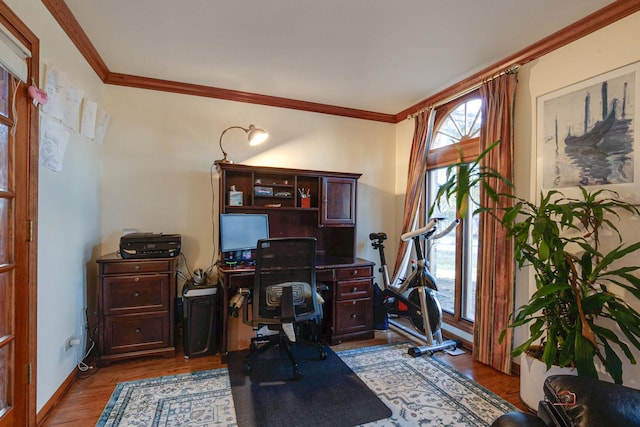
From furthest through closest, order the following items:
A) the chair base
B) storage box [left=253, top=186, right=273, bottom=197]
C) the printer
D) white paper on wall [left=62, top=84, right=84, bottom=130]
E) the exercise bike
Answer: storage box [left=253, top=186, right=273, bottom=197], the exercise bike, the printer, the chair base, white paper on wall [left=62, top=84, right=84, bottom=130]

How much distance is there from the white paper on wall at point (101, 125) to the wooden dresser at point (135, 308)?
1058 millimetres

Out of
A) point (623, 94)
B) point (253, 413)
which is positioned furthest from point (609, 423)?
point (623, 94)

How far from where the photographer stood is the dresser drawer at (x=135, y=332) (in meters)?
2.44

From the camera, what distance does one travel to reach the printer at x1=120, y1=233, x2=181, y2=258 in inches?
97.7

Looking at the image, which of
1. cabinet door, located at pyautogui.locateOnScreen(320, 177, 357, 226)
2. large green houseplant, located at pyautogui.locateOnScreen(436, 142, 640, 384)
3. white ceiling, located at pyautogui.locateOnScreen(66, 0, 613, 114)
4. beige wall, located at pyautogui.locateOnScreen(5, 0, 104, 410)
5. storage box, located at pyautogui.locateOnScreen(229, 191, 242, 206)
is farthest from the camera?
cabinet door, located at pyautogui.locateOnScreen(320, 177, 357, 226)

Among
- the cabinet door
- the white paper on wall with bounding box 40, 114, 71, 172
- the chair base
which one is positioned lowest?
the chair base

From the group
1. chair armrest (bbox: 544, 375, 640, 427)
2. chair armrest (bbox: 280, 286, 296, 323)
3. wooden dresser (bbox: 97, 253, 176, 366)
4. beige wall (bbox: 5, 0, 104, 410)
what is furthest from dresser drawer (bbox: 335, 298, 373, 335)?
beige wall (bbox: 5, 0, 104, 410)

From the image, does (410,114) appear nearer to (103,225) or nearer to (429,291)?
(429,291)

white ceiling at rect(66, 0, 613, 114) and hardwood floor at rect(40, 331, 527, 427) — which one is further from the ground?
white ceiling at rect(66, 0, 613, 114)

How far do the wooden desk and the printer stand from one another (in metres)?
0.45

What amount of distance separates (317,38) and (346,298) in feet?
7.48

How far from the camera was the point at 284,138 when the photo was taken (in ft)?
11.1

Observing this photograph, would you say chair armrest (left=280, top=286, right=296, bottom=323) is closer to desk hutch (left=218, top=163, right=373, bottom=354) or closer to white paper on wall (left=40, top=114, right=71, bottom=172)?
desk hutch (left=218, top=163, right=373, bottom=354)

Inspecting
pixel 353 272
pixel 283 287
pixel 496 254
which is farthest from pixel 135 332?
pixel 496 254
